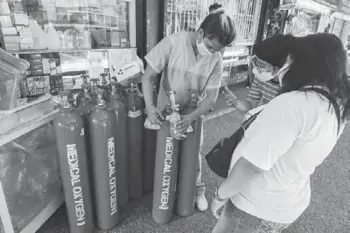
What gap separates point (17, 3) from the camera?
5.71 ft

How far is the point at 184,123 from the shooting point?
1.38 meters

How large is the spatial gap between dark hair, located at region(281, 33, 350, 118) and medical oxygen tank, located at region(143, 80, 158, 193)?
1.16 meters

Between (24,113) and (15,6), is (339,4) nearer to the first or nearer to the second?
(15,6)

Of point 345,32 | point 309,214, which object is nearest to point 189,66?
point 309,214

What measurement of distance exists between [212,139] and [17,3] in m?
2.47

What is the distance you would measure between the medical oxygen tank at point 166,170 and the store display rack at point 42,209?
69cm

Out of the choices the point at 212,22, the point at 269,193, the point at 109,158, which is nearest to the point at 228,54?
the point at 212,22

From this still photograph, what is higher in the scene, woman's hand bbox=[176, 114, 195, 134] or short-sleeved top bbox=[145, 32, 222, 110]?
short-sleeved top bbox=[145, 32, 222, 110]

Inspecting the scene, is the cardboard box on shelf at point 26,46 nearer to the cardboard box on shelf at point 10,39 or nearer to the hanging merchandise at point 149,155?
the cardboard box on shelf at point 10,39

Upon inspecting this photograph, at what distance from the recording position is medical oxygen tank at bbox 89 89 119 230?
136 centimetres

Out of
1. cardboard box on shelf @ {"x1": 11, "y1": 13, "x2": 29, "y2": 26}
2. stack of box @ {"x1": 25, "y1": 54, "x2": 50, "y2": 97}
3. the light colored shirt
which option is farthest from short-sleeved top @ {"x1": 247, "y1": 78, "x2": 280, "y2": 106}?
cardboard box on shelf @ {"x1": 11, "y1": 13, "x2": 29, "y2": 26}

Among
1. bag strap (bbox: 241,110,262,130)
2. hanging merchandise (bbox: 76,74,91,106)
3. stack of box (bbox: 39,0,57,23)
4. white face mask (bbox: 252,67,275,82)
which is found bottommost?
hanging merchandise (bbox: 76,74,91,106)

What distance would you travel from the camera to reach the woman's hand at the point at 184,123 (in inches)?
53.9

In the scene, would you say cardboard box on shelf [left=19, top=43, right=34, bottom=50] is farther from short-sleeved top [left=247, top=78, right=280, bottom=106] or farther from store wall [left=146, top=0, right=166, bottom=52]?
short-sleeved top [left=247, top=78, right=280, bottom=106]
